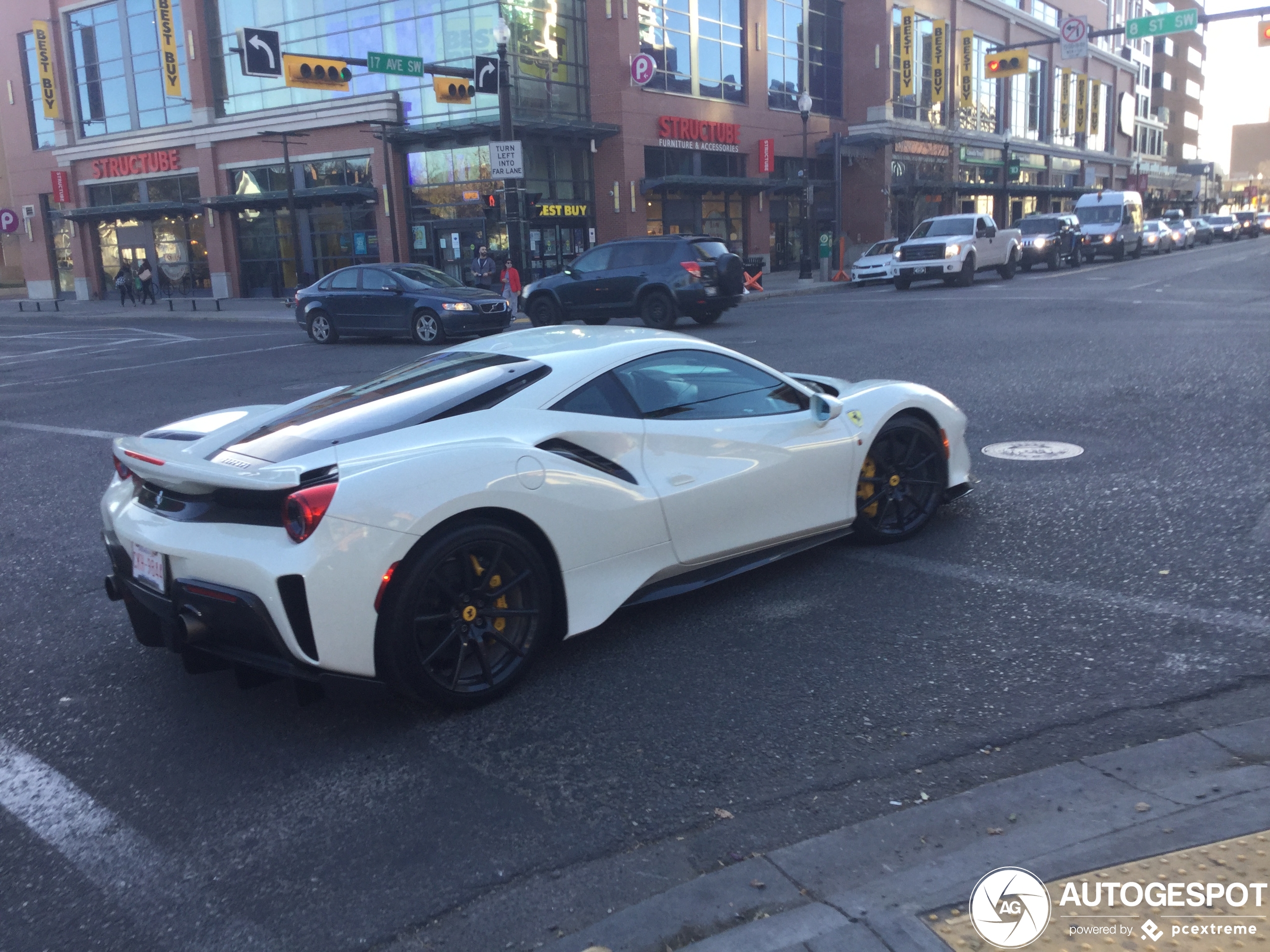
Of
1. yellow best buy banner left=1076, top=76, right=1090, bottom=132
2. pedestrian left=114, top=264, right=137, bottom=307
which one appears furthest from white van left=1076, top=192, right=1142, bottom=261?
pedestrian left=114, top=264, right=137, bottom=307

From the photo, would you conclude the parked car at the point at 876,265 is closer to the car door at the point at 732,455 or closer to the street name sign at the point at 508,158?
the street name sign at the point at 508,158

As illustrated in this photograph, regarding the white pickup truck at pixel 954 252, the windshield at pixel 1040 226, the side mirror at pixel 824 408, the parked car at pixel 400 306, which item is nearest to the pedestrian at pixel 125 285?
the parked car at pixel 400 306

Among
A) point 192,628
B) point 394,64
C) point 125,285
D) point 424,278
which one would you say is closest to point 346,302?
point 424,278

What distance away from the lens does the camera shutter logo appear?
8.13ft

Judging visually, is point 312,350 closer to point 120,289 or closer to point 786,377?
point 786,377

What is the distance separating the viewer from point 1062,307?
19.3m

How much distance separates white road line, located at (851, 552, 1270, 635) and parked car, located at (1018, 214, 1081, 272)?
3106 cm

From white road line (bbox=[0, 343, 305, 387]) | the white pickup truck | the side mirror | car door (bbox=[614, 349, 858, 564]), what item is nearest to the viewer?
car door (bbox=[614, 349, 858, 564])

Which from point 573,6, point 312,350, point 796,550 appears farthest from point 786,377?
point 573,6

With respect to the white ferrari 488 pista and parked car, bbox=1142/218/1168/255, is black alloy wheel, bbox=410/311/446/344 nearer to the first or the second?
the white ferrari 488 pista

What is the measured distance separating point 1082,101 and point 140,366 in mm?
65573

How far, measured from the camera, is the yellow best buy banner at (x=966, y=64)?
167 feet

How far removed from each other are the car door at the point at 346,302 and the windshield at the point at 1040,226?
24.5 metres

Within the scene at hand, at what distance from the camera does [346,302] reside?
19906 millimetres
